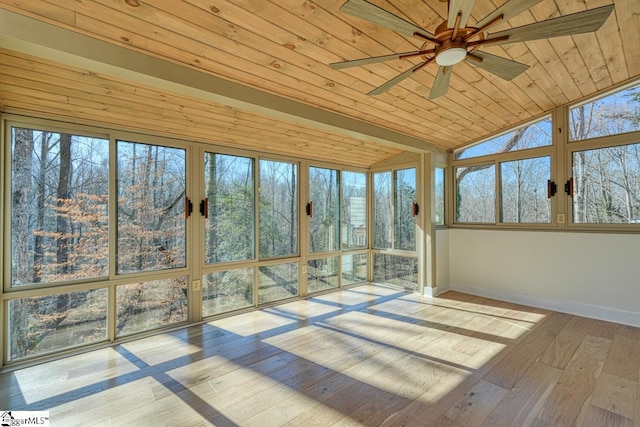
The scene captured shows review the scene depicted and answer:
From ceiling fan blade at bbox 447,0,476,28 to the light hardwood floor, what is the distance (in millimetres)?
2275

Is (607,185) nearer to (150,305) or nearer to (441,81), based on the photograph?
(441,81)

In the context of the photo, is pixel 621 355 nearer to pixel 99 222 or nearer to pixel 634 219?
pixel 634 219

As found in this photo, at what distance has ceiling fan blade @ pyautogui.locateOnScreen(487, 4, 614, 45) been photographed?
4.34ft

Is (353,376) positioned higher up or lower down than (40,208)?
lower down

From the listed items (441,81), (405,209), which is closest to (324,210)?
(405,209)

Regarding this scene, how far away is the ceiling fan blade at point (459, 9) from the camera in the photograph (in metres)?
1.29

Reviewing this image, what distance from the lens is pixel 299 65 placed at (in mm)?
2318

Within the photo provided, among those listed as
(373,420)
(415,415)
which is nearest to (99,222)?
(373,420)

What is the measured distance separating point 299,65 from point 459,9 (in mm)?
1272

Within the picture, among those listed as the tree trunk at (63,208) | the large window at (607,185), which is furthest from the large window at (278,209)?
the large window at (607,185)

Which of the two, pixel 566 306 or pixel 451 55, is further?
pixel 566 306

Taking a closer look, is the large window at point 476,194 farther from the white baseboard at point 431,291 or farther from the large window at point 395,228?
the white baseboard at point 431,291

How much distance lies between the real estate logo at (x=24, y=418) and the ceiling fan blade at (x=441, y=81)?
331 centimetres

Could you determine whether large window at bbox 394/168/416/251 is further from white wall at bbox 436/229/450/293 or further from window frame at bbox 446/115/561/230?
window frame at bbox 446/115/561/230
